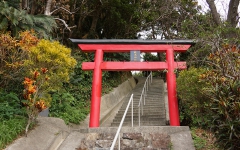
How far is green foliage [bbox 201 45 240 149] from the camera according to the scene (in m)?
3.94

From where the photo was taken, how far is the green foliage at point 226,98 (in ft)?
12.9

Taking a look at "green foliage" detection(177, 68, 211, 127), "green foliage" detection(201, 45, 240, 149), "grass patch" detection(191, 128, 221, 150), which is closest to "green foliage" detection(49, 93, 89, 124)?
"green foliage" detection(177, 68, 211, 127)

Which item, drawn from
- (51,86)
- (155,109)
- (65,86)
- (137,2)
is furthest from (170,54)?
(137,2)

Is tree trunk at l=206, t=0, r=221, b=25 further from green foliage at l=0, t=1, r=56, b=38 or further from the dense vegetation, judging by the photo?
green foliage at l=0, t=1, r=56, b=38

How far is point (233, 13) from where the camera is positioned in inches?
288

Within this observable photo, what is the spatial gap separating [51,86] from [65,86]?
168 inches

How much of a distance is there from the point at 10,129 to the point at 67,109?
3575 millimetres

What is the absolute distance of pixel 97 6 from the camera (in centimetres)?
1283

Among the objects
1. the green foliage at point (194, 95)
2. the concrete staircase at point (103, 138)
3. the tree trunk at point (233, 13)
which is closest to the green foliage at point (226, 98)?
the concrete staircase at point (103, 138)

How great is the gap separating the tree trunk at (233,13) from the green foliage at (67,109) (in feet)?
20.1

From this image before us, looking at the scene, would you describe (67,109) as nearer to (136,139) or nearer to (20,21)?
(20,21)

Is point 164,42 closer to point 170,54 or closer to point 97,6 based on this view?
point 170,54

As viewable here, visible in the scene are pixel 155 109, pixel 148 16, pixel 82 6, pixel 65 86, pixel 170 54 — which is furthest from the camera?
pixel 148 16

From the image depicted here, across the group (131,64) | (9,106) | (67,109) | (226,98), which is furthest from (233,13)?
(9,106)
